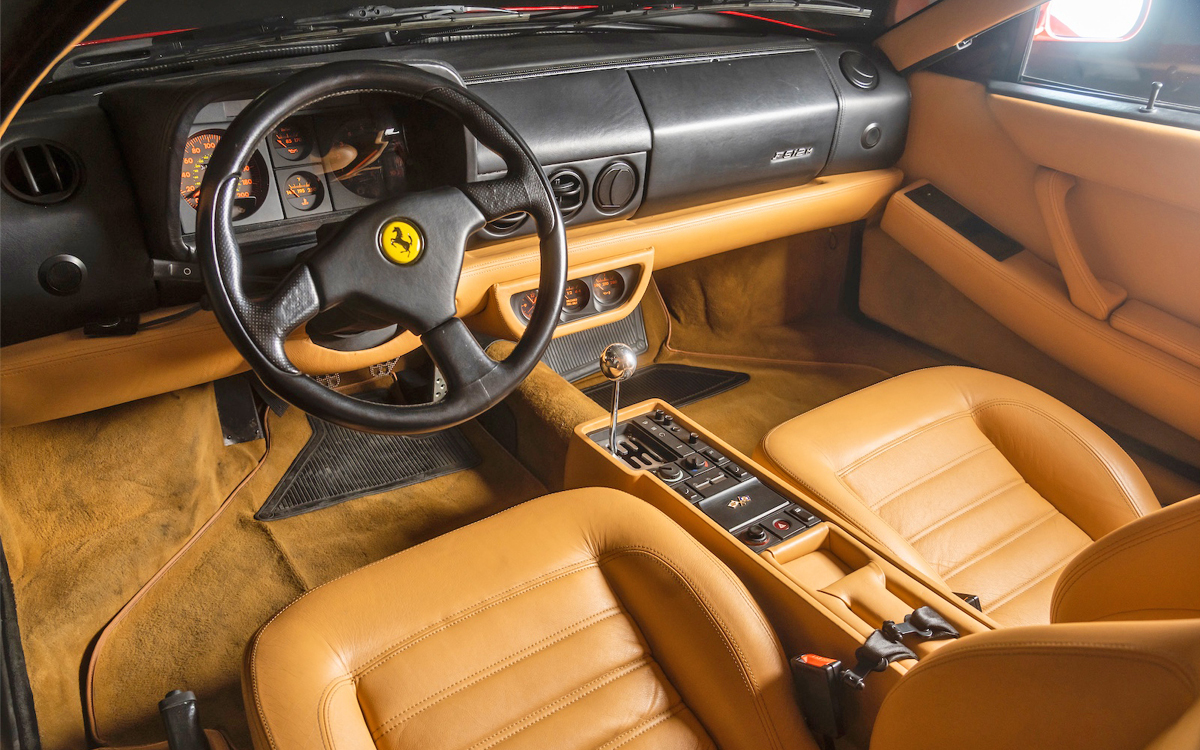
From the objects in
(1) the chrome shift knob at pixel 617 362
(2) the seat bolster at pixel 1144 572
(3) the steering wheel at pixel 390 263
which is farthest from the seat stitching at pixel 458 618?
(2) the seat bolster at pixel 1144 572

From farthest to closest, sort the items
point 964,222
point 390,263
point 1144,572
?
point 964,222 < point 390,263 < point 1144,572

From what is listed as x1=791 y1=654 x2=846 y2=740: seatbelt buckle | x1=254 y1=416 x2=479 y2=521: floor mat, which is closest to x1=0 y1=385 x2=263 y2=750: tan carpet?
x1=254 y1=416 x2=479 y2=521: floor mat

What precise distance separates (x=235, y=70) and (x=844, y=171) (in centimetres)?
154

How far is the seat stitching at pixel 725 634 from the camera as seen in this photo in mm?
1038

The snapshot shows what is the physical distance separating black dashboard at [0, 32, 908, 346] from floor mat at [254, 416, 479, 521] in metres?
0.63

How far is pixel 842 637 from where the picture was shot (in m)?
1.09

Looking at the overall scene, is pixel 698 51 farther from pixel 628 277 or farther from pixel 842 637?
pixel 842 637

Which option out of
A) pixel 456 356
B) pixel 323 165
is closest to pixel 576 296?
pixel 323 165

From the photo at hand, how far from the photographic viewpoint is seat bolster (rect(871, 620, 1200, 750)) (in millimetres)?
583

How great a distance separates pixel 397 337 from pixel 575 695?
2.83ft

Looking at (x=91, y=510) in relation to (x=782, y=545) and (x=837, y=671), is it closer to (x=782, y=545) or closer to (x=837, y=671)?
(x=782, y=545)

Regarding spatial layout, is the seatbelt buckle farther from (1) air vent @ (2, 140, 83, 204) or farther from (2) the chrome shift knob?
(1) air vent @ (2, 140, 83, 204)

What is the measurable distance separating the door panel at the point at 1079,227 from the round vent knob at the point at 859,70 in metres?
0.14

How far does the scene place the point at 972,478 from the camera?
1.56m
